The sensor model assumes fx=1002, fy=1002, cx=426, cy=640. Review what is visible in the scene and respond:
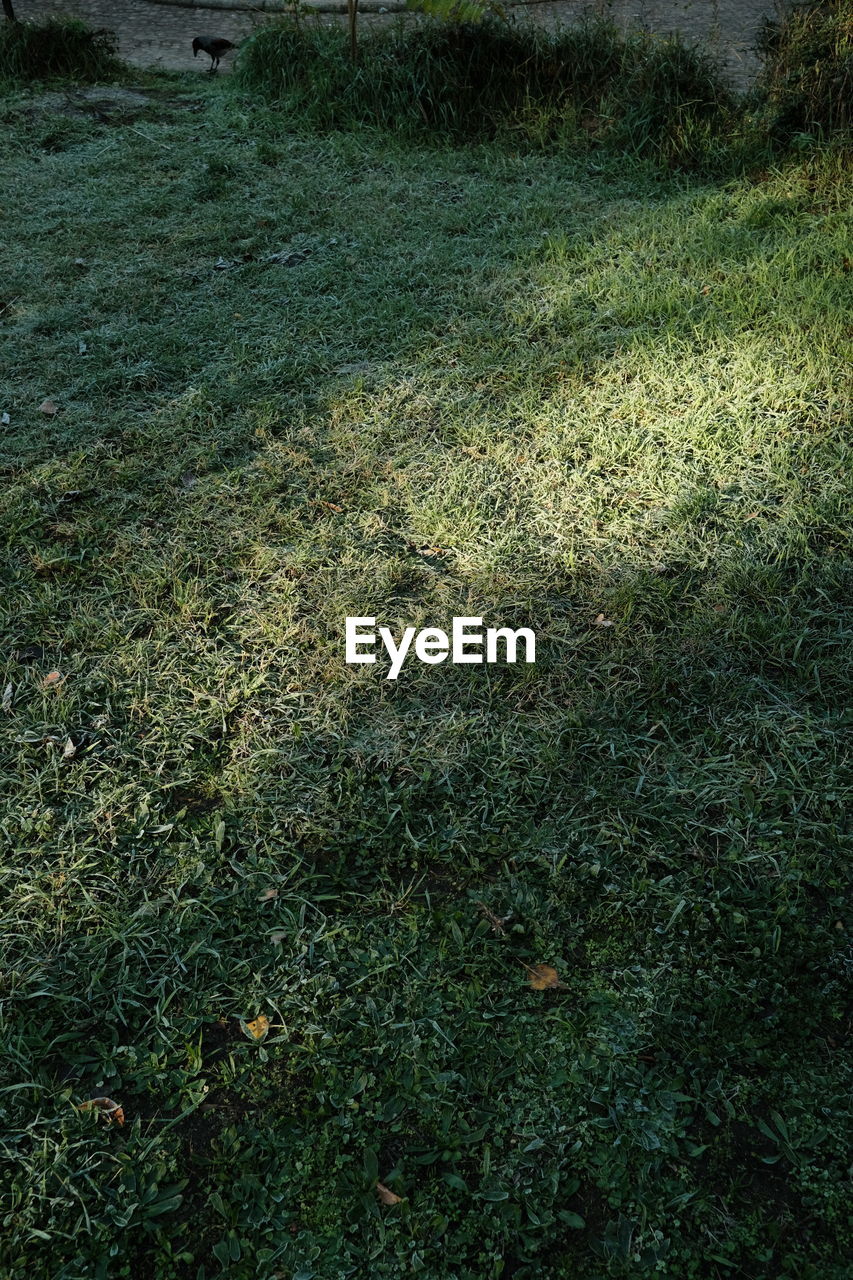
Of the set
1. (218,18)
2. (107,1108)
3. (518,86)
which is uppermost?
(218,18)

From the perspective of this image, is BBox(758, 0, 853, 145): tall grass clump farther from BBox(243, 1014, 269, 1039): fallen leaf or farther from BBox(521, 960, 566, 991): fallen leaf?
BBox(243, 1014, 269, 1039): fallen leaf

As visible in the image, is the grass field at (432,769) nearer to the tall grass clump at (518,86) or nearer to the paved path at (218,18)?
the tall grass clump at (518,86)

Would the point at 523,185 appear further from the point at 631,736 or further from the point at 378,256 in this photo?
the point at 631,736

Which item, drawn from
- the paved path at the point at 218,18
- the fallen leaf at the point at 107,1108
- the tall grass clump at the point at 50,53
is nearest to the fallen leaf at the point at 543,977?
the fallen leaf at the point at 107,1108

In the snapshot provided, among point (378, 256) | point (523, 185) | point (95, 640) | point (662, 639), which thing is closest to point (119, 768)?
point (95, 640)

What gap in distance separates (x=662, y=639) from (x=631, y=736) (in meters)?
0.42

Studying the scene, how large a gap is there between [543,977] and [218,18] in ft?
33.0

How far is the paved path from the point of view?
8.38m

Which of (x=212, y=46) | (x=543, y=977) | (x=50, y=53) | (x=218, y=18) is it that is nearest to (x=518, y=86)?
(x=212, y=46)

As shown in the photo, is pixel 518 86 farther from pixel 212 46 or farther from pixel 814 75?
pixel 212 46

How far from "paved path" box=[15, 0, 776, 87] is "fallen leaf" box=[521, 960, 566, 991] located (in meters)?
7.82

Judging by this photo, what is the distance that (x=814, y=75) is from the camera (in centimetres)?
552

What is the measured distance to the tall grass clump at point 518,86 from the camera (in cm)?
610

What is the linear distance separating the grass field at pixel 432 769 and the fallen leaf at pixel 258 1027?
0.01m
